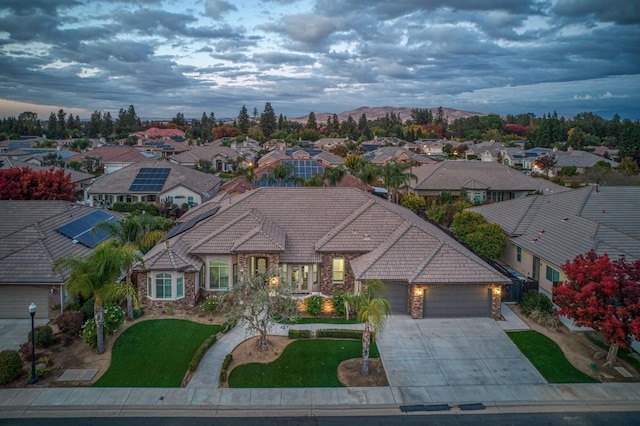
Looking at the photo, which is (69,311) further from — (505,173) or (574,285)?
(505,173)

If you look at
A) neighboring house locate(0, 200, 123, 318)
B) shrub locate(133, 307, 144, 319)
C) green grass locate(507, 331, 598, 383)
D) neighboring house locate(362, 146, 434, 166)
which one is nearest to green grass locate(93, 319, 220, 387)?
shrub locate(133, 307, 144, 319)

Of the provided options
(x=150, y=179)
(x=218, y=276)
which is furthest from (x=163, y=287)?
(x=150, y=179)

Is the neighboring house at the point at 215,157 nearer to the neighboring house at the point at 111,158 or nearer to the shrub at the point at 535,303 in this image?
the neighboring house at the point at 111,158

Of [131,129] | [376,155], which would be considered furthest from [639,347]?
[131,129]

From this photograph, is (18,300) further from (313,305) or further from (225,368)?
(313,305)

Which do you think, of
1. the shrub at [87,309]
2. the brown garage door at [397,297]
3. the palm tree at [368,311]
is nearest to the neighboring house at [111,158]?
the shrub at [87,309]

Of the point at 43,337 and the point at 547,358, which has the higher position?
the point at 43,337
